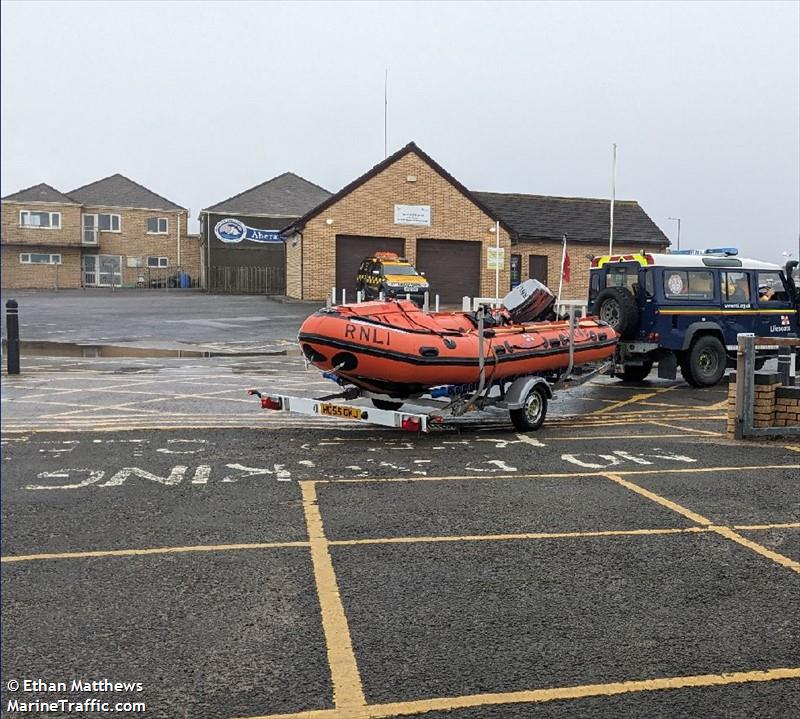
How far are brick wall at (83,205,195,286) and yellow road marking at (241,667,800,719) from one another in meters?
55.0

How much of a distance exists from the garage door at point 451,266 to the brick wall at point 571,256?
242cm

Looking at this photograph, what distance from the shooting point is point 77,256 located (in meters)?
54.1

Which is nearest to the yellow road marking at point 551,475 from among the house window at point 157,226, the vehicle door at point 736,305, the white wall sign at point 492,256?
the vehicle door at point 736,305

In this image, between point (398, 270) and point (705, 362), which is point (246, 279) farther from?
point (705, 362)

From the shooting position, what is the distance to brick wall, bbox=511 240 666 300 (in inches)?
1585

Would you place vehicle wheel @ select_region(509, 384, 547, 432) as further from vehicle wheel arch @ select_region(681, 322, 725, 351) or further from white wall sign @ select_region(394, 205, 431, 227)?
white wall sign @ select_region(394, 205, 431, 227)

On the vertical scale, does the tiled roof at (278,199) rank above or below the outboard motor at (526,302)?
above

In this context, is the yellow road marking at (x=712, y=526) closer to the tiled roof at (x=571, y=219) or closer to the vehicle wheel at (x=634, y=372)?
the vehicle wheel at (x=634, y=372)

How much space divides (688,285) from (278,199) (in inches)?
1713

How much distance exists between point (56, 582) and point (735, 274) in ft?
45.0

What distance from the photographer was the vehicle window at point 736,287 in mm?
15492

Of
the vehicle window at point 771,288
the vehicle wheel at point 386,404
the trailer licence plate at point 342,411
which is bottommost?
the vehicle wheel at point 386,404

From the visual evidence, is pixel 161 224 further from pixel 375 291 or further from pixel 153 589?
pixel 153 589

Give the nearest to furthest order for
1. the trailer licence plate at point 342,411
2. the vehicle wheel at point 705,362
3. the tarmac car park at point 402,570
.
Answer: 1. the tarmac car park at point 402,570
2. the trailer licence plate at point 342,411
3. the vehicle wheel at point 705,362
